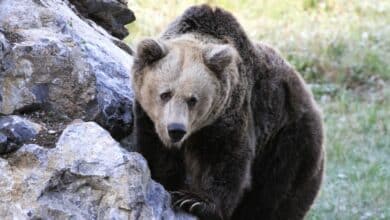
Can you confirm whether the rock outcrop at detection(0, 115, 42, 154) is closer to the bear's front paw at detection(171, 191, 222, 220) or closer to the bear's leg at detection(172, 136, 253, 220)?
the bear's front paw at detection(171, 191, 222, 220)

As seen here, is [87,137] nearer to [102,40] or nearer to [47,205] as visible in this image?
[47,205]

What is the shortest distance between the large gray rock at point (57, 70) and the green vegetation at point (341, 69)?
257cm

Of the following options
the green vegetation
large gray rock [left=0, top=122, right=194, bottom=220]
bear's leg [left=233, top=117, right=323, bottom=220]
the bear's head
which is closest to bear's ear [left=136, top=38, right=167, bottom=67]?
the bear's head

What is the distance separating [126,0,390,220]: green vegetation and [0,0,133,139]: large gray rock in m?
2.57

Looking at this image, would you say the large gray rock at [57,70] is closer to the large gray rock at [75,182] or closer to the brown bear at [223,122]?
the brown bear at [223,122]

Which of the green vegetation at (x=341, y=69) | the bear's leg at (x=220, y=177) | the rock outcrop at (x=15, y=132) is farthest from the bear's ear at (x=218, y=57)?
the green vegetation at (x=341, y=69)

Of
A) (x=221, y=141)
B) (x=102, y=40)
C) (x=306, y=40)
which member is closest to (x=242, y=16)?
(x=306, y=40)

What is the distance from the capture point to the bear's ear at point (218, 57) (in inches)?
209

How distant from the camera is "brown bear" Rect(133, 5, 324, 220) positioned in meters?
5.29

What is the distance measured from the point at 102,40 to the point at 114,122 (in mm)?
840

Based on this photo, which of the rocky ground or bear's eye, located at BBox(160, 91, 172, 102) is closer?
the rocky ground

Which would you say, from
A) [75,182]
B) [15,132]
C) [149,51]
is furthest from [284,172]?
[15,132]

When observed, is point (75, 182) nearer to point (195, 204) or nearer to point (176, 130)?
point (176, 130)

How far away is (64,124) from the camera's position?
205 inches
